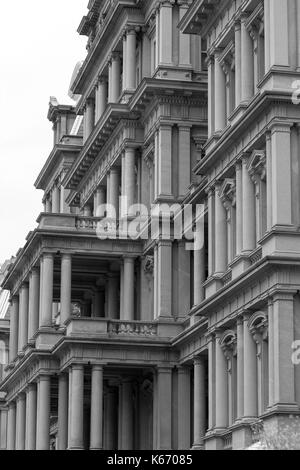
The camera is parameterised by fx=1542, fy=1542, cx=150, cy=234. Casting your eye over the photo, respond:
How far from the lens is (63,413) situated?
220 ft

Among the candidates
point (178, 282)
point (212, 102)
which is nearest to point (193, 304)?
point (178, 282)

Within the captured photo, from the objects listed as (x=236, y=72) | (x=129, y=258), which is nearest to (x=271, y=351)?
(x=236, y=72)

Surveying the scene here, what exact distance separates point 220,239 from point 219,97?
543 cm

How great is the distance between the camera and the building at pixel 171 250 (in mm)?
49594

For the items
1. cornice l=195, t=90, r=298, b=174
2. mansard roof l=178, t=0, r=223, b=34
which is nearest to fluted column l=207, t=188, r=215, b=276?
cornice l=195, t=90, r=298, b=174

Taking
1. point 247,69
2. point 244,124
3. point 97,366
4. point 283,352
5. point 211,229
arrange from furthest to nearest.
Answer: point 97,366 → point 211,229 → point 247,69 → point 244,124 → point 283,352

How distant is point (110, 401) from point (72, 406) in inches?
367

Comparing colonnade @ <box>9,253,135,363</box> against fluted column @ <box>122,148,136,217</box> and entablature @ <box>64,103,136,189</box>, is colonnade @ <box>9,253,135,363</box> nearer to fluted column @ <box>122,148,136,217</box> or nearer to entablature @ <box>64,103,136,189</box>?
fluted column @ <box>122,148,136,217</box>

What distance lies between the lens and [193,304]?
64.8 metres

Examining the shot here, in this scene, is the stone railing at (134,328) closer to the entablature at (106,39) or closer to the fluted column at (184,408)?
the fluted column at (184,408)

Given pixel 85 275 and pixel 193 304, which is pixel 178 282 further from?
pixel 85 275

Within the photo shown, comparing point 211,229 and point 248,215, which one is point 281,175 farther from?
point 211,229

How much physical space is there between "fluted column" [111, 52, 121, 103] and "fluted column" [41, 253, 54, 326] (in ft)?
37.2

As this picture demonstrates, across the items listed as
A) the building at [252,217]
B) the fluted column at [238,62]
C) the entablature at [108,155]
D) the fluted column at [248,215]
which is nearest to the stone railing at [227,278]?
the building at [252,217]
